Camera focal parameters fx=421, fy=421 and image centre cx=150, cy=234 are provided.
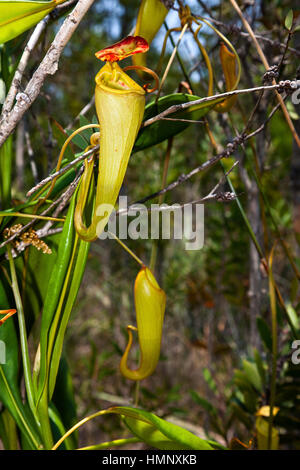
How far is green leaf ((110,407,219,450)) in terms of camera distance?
425 mm

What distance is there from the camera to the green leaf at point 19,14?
1.19ft

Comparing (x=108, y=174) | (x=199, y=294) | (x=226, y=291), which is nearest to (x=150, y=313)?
(x=108, y=174)

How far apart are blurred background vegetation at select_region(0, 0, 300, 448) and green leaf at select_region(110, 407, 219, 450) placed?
21 cm

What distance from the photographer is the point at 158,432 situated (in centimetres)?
45

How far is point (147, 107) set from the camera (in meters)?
0.42

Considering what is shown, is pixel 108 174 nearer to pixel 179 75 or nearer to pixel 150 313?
pixel 150 313

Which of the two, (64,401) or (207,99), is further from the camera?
(64,401)

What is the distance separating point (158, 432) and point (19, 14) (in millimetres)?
430

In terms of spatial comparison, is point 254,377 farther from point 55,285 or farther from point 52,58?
point 52,58

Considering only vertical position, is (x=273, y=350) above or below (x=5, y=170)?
below

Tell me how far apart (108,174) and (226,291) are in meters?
0.90

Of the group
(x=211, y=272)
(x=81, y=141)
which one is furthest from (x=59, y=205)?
(x=211, y=272)
